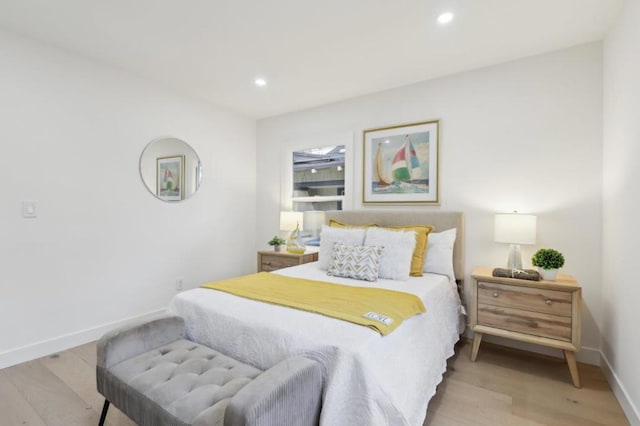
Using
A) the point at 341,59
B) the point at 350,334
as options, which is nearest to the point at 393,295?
the point at 350,334

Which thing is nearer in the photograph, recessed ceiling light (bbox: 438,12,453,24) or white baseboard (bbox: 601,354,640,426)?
white baseboard (bbox: 601,354,640,426)

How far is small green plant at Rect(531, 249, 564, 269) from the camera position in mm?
2311

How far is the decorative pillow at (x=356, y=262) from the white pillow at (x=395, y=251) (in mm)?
72

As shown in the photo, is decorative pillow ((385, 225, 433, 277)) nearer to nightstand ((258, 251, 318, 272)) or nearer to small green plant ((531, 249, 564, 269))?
small green plant ((531, 249, 564, 269))

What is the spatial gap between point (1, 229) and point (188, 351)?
1948mm

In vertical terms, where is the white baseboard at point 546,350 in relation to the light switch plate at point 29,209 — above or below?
below

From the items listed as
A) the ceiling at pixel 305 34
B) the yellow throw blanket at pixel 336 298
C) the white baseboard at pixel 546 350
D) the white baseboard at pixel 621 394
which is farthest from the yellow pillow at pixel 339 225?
the white baseboard at pixel 621 394

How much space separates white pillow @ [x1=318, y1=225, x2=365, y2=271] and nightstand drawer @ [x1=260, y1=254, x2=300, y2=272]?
26.1 inches

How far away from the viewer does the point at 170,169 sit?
352cm

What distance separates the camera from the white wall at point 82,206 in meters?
2.45

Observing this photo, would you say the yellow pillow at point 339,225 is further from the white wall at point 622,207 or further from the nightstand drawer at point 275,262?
the white wall at point 622,207

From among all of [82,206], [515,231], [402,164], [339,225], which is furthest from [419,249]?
[82,206]

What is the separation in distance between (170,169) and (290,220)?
149 cm

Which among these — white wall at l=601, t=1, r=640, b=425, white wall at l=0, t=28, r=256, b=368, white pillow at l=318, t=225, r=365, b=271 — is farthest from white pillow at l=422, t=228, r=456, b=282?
white wall at l=0, t=28, r=256, b=368
